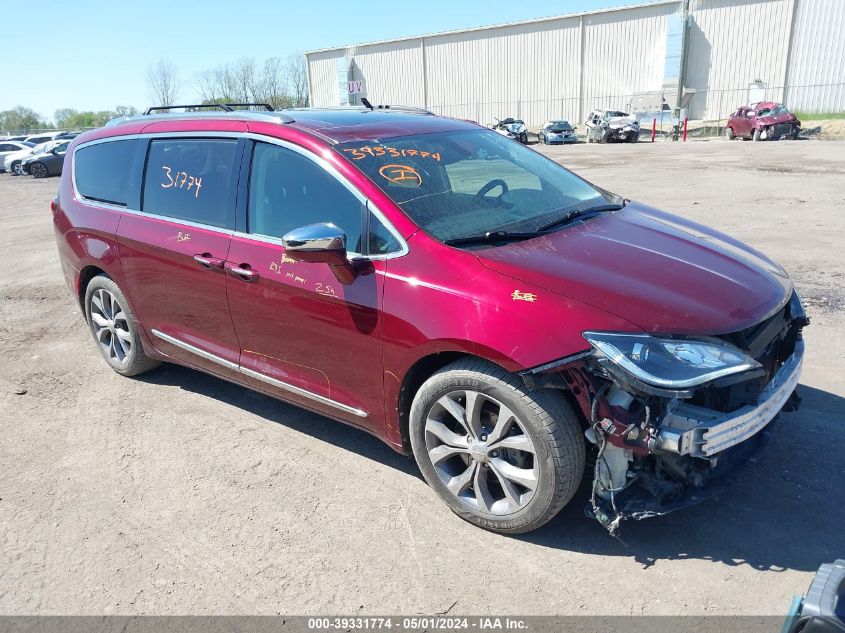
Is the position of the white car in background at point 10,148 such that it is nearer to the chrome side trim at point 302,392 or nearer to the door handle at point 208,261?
the door handle at point 208,261

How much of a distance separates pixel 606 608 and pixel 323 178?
7.96 ft

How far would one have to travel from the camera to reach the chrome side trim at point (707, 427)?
2.57 m

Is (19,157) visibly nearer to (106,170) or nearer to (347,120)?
(106,170)

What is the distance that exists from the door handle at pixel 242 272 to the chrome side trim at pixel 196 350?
1.96 ft

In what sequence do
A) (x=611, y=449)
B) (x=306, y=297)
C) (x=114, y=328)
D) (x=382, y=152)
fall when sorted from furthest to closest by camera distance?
1. (x=114, y=328)
2. (x=382, y=152)
3. (x=306, y=297)
4. (x=611, y=449)

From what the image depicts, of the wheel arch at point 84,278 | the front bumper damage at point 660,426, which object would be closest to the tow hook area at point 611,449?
the front bumper damage at point 660,426

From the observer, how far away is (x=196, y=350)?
4.31m

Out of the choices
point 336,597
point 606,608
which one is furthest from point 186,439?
point 606,608

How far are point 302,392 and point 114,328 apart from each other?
7.21 ft

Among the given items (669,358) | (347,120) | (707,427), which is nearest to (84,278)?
(347,120)

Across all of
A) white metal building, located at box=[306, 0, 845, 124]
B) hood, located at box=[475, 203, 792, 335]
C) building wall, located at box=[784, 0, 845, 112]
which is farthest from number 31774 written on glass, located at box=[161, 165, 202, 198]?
building wall, located at box=[784, 0, 845, 112]

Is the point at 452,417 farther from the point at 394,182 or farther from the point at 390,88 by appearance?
the point at 390,88

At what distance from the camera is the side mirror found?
10.3 feet

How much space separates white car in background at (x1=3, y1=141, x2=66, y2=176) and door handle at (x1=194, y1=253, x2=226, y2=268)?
104 ft
